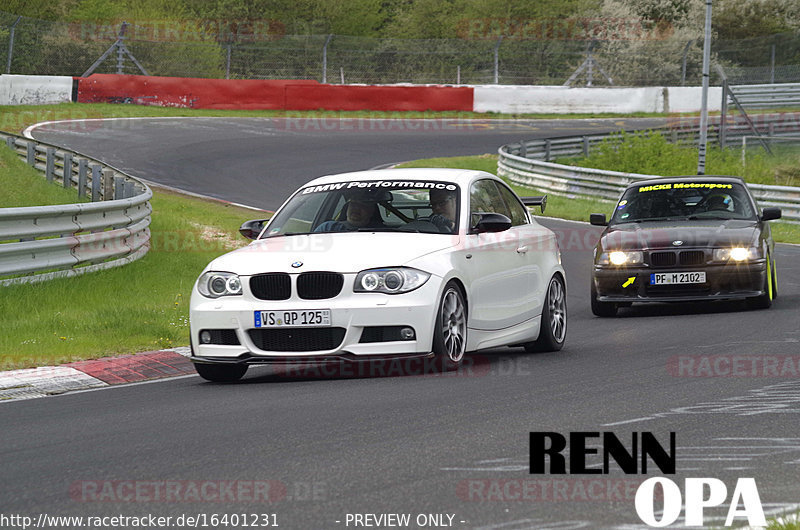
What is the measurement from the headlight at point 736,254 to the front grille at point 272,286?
6.29 meters

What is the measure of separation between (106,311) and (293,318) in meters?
4.16

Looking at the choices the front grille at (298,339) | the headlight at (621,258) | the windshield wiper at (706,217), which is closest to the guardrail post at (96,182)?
the headlight at (621,258)

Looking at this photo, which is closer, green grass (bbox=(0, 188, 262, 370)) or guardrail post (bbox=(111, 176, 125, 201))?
green grass (bbox=(0, 188, 262, 370))

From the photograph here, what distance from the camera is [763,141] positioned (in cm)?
4362

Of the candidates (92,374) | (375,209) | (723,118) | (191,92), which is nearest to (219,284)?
(92,374)

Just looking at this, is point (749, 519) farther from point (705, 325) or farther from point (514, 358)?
point (705, 325)

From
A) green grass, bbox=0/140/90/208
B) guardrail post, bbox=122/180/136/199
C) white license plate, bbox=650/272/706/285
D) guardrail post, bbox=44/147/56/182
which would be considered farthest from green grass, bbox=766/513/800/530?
guardrail post, bbox=44/147/56/182

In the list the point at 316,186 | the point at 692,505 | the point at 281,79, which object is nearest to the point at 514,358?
the point at 316,186

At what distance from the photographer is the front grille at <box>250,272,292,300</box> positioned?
30.0 ft

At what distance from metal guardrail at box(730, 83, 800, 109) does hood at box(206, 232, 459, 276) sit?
127ft

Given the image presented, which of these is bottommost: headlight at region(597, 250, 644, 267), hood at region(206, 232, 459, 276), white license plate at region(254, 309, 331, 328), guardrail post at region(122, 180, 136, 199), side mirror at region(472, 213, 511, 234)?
headlight at region(597, 250, 644, 267)

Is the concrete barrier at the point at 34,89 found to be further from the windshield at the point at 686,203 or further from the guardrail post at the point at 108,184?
the windshield at the point at 686,203

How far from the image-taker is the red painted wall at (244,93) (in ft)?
141

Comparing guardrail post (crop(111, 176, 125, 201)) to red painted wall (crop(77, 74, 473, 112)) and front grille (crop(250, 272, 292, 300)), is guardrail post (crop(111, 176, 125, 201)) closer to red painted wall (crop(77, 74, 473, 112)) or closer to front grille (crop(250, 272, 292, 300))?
front grille (crop(250, 272, 292, 300))
